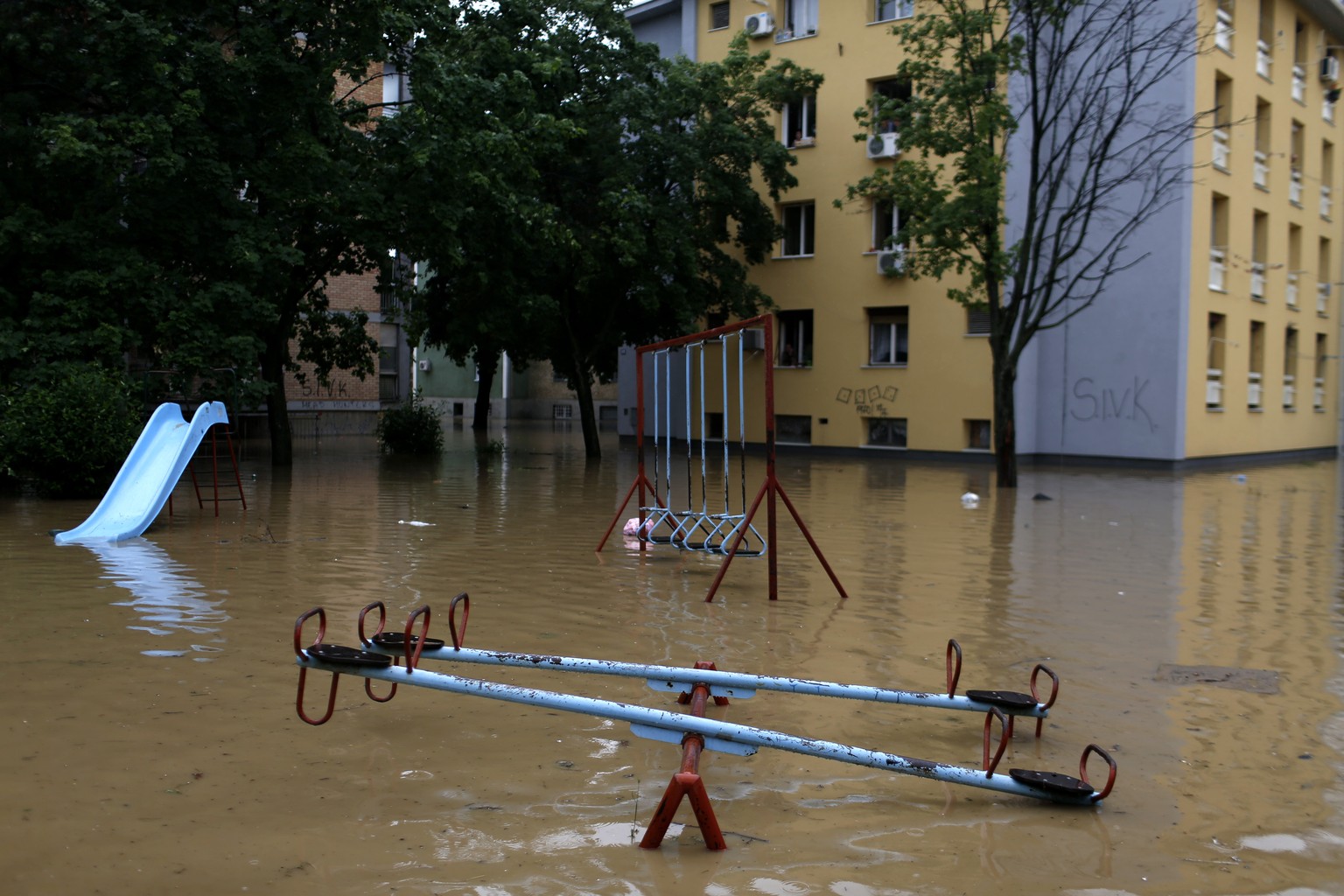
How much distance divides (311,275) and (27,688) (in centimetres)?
1748

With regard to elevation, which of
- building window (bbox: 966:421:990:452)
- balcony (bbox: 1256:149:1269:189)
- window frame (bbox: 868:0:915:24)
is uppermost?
window frame (bbox: 868:0:915:24)

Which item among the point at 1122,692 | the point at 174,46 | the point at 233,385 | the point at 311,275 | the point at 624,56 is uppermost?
the point at 624,56

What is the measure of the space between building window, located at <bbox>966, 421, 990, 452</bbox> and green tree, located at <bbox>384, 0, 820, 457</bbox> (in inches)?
244

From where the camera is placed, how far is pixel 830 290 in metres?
31.1

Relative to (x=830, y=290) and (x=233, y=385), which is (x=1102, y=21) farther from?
(x=233, y=385)

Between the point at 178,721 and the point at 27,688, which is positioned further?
the point at 27,688

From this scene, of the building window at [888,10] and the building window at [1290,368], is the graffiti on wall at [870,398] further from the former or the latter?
the building window at [1290,368]

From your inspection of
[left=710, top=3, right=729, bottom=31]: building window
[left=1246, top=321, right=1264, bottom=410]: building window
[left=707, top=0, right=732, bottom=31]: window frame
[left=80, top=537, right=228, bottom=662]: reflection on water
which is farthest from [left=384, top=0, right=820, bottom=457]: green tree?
[left=1246, top=321, right=1264, bottom=410]: building window

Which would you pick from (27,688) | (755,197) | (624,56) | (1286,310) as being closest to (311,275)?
(624,56)

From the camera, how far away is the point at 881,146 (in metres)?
29.8

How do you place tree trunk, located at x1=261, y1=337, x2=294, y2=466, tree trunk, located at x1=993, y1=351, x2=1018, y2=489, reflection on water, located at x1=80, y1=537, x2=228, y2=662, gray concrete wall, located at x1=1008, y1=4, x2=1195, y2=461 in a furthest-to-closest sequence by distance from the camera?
gray concrete wall, located at x1=1008, y1=4, x2=1195, y2=461
tree trunk, located at x1=261, y1=337, x2=294, y2=466
tree trunk, located at x1=993, y1=351, x2=1018, y2=489
reflection on water, located at x1=80, y1=537, x2=228, y2=662

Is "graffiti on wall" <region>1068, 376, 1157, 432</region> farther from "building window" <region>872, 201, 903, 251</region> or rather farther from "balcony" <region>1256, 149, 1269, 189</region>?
"balcony" <region>1256, 149, 1269, 189</region>

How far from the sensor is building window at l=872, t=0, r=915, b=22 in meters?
29.3

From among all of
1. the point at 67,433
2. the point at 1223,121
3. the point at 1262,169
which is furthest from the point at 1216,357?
the point at 67,433
